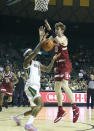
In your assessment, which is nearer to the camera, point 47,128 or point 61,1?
point 47,128

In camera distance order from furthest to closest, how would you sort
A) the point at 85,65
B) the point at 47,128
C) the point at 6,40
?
1. the point at 6,40
2. the point at 85,65
3. the point at 47,128

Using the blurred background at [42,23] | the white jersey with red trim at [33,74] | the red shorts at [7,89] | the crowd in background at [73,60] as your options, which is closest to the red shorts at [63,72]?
the white jersey with red trim at [33,74]

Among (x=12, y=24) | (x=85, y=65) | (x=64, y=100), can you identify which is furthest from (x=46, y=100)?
(x=12, y=24)

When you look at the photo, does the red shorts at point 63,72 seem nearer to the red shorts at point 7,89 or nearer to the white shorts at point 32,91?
the white shorts at point 32,91

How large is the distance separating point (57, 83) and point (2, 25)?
1730cm

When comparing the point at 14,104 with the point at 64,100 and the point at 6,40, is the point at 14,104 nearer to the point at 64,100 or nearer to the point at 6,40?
the point at 64,100

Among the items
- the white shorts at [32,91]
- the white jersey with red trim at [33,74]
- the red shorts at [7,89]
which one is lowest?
the red shorts at [7,89]

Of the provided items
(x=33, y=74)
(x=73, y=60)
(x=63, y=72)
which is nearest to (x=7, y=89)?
(x=63, y=72)

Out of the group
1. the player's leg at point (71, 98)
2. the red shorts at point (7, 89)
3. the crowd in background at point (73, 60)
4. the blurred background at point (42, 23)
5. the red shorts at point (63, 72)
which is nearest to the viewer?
the player's leg at point (71, 98)

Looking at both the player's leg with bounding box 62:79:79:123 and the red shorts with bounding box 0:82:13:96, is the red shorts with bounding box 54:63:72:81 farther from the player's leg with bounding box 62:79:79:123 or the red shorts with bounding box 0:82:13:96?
the red shorts with bounding box 0:82:13:96

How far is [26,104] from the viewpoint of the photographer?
14531 mm

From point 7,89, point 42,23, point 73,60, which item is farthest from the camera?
point 73,60

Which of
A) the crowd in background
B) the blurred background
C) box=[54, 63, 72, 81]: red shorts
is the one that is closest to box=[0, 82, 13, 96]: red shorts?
box=[54, 63, 72, 81]: red shorts

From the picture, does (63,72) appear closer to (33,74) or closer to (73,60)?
(33,74)
